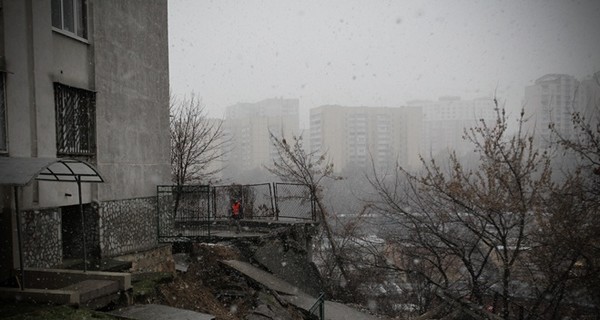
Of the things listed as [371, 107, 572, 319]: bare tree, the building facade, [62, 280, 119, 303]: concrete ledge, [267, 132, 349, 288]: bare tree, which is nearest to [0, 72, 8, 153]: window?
the building facade

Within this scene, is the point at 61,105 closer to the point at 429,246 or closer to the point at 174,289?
the point at 174,289

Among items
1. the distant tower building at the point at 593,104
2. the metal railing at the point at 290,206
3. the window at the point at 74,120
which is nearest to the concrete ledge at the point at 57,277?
the window at the point at 74,120

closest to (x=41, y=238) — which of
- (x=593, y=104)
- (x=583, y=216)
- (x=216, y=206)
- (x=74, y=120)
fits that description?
(x=74, y=120)

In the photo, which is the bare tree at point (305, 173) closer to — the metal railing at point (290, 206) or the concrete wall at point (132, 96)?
the metal railing at point (290, 206)

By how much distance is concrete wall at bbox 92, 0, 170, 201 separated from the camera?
31.4 ft

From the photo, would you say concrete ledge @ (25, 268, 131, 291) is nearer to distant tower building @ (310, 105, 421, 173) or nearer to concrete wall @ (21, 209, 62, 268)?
concrete wall @ (21, 209, 62, 268)

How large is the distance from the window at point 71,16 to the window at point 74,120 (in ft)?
4.39

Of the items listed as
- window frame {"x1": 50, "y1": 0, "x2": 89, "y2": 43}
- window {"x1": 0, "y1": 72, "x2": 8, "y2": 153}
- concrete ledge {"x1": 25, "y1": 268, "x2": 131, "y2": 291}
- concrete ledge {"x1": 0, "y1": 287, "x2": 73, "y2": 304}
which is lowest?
concrete ledge {"x1": 25, "y1": 268, "x2": 131, "y2": 291}

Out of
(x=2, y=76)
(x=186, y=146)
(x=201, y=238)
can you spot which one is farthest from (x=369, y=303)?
(x=2, y=76)

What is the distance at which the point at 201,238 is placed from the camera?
37.8ft

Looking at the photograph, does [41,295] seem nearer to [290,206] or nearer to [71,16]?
[71,16]

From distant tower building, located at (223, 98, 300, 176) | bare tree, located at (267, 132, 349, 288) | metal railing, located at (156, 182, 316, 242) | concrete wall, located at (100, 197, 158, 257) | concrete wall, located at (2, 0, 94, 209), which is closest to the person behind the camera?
concrete wall, located at (2, 0, 94, 209)

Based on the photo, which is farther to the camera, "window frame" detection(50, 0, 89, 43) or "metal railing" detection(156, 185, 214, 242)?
"metal railing" detection(156, 185, 214, 242)

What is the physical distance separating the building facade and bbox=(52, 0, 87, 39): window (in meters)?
0.02
